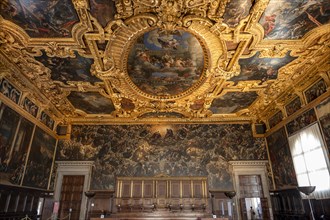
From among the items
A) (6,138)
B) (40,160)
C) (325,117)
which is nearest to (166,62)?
(325,117)

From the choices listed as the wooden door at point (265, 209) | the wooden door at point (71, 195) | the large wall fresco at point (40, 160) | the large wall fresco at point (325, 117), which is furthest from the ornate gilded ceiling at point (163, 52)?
the wooden door at point (265, 209)

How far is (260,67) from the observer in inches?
392

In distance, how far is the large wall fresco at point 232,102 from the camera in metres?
12.4

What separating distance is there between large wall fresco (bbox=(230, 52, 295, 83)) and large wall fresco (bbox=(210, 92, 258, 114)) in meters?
1.56

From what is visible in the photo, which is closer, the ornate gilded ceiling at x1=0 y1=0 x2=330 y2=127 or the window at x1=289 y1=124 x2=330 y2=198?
the ornate gilded ceiling at x1=0 y1=0 x2=330 y2=127

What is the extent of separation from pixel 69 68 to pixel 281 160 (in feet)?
41.2

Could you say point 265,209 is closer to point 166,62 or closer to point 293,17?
point 166,62

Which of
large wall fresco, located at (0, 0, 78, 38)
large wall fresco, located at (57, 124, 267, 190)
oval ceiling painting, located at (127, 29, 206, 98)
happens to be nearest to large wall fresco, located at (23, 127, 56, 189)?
large wall fresco, located at (57, 124, 267, 190)

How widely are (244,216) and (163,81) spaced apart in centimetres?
950

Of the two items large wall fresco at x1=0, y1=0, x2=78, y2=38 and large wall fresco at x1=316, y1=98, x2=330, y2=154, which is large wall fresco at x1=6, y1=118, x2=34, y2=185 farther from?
large wall fresco at x1=316, y1=98, x2=330, y2=154

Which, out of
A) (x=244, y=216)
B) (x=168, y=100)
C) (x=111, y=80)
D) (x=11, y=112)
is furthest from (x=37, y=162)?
(x=244, y=216)

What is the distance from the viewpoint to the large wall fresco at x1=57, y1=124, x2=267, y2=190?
47.4ft

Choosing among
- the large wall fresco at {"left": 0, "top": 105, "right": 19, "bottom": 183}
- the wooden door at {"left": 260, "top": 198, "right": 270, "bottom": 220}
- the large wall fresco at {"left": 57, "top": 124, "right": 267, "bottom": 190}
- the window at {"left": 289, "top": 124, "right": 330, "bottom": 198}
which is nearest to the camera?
the window at {"left": 289, "top": 124, "right": 330, "bottom": 198}

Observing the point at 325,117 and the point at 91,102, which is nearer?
the point at 325,117
